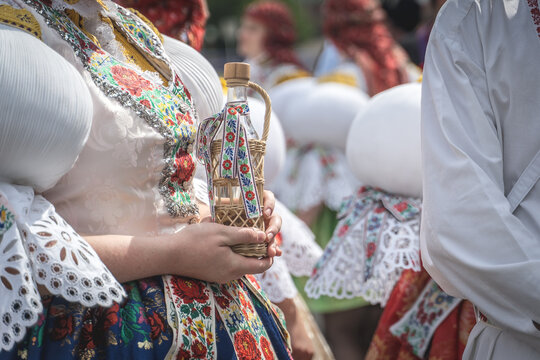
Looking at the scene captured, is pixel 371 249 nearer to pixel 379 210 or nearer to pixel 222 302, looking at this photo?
pixel 379 210

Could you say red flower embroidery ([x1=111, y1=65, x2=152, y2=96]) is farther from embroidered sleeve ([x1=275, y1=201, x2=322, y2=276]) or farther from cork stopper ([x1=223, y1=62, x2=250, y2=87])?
embroidered sleeve ([x1=275, y1=201, x2=322, y2=276])

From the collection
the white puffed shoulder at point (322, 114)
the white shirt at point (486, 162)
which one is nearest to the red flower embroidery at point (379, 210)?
the white shirt at point (486, 162)

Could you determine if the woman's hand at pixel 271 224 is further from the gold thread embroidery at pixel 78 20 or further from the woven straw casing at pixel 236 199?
the gold thread embroidery at pixel 78 20

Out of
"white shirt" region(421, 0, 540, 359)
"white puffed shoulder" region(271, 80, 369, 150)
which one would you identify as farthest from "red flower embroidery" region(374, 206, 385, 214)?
"white puffed shoulder" region(271, 80, 369, 150)

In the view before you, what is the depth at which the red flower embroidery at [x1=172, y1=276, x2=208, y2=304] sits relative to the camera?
1206 millimetres

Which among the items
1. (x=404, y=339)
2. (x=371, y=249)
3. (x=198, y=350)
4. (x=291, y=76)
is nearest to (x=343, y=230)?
(x=371, y=249)

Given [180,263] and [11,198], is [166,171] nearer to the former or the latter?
[180,263]

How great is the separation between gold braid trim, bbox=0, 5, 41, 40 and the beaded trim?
Result: 0.04 metres

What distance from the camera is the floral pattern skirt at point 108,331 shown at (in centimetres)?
110

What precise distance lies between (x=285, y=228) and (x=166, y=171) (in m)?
0.90

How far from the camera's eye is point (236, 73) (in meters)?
1.28

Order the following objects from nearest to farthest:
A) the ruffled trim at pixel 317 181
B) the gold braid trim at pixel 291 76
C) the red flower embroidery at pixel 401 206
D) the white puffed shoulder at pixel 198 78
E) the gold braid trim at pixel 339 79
→ the white puffed shoulder at pixel 198 78 < the red flower embroidery at pixel 401 206 < the ruffled trim at pixel 317 181 < the gold braid trim at pixel 339 79 < the gold braid trim at pixel 291 76

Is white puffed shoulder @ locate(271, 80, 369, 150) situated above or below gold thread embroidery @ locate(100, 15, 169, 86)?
below

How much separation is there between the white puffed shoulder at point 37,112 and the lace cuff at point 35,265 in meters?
0.05
